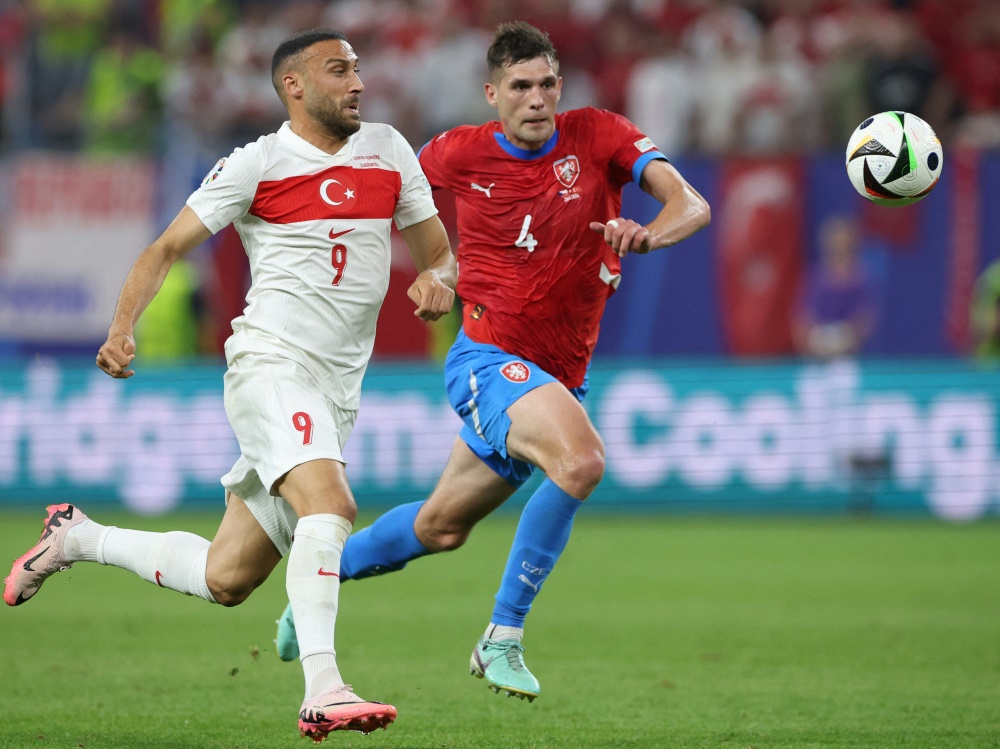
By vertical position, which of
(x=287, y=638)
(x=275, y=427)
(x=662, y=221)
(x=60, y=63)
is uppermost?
(x=60, y=63)

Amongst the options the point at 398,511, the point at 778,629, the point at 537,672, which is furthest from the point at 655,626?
the point at 398,511

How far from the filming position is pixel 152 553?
6066 millimetres

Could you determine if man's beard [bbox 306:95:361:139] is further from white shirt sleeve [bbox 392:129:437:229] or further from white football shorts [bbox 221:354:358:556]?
white football shorts [bbox 221:354:358:556]

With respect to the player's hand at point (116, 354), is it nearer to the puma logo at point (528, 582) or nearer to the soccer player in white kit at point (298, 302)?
the soccer player in white kit at point (298, 302)

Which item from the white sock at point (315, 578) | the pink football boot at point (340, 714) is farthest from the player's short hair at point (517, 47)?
the pink football boot at point (340, 714)

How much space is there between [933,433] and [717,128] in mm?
4117

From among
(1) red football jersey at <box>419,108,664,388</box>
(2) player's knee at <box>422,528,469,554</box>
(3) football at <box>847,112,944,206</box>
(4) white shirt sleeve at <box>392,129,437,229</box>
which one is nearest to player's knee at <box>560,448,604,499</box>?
(1) red football jersey at <box>419,108,664,388</box>

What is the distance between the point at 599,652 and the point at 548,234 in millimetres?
2295

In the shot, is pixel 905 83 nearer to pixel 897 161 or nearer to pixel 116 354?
pixel 897 161

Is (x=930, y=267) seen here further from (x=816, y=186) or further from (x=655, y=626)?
(x=655, y=626)

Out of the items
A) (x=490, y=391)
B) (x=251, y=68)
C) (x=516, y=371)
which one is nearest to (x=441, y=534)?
(x=490, y=391)

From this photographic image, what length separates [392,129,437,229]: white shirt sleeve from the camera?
6035mm

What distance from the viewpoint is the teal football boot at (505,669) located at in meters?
6.03

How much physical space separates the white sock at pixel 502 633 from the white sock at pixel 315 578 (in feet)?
3.82
